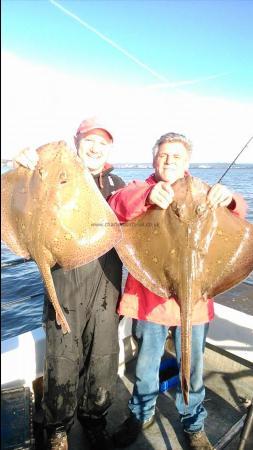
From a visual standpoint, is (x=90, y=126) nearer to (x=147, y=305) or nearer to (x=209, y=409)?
(x=147, y=305)

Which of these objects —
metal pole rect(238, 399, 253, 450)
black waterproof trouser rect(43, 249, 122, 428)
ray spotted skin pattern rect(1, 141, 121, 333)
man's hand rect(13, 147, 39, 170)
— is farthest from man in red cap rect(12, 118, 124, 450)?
metal pole rect(238, 399, 253, 450)

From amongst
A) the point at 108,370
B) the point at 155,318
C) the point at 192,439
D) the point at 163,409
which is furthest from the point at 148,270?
the point at 163,409

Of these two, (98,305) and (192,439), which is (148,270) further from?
(192,439)

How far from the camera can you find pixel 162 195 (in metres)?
Result: 2.76

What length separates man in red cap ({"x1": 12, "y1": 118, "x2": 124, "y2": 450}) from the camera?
3277 mm

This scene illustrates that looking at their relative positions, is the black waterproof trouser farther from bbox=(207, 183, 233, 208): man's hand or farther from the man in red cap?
bbox=(207, 183, 233, 208): man's hand

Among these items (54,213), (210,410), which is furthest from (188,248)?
(210,410)

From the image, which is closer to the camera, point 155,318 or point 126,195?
point 126,195

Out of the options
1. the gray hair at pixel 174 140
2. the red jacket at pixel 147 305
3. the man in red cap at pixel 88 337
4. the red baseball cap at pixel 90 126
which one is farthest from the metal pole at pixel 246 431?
the red baseball cap at pixel 90 126

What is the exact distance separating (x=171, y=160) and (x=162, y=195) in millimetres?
600

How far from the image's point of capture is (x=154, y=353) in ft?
11.9

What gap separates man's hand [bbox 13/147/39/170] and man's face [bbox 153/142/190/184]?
48.1 inches

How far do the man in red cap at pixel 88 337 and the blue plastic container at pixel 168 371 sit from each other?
46.3 inches

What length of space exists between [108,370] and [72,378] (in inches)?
14.9
